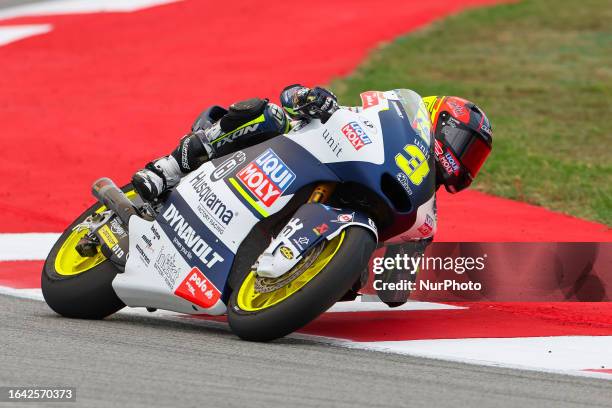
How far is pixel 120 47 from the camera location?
17.7 metres

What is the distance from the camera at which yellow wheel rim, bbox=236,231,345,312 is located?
612cm

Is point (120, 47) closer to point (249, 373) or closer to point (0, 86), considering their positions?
point (0, 86)

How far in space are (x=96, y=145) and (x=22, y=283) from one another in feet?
15.6

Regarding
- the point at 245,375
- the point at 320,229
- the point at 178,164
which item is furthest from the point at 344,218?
the point at 178,164

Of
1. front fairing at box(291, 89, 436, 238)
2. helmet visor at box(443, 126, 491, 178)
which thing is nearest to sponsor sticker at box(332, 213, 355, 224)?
front fairing at box(291, 89, 436, 238)

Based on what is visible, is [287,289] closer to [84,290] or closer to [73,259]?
[84,290]

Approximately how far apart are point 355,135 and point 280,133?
0.57 m

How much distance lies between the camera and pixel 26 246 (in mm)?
8898

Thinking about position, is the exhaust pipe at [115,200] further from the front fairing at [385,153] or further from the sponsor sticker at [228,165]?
the front fairing at [385,153]

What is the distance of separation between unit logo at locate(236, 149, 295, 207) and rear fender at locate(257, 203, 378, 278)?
257mm

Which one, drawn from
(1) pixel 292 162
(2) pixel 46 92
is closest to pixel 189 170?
(1) pixel 292 162

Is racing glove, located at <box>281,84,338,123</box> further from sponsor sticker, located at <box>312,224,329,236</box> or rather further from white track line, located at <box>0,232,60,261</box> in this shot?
white track line, located at <box>0,232,60,261</box>

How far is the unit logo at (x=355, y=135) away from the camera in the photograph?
644 cm

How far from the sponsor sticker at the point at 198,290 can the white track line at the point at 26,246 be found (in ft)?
7.63
